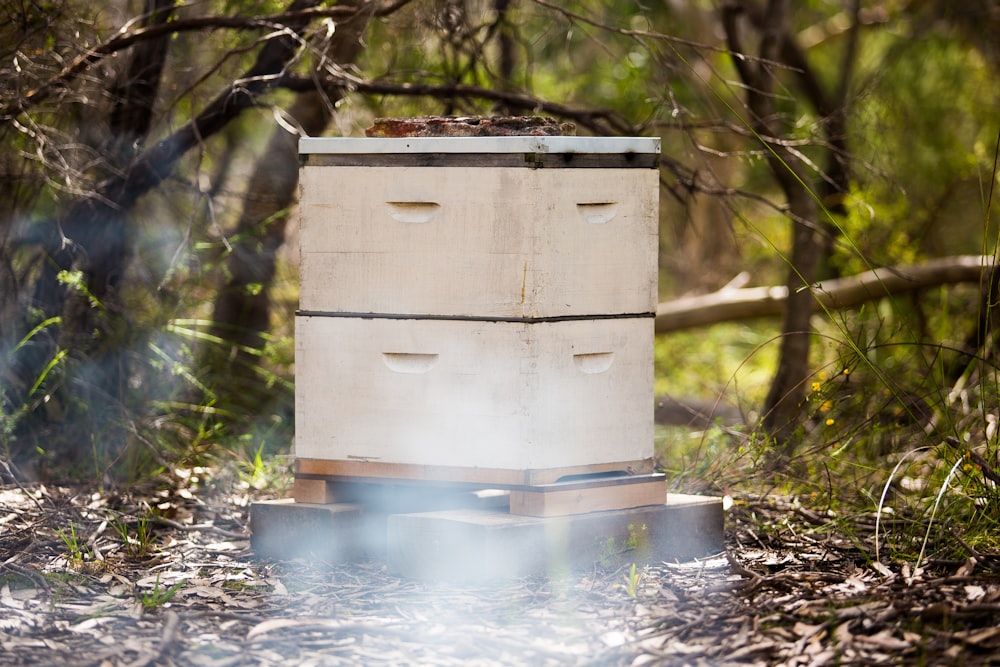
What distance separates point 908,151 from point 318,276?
248 inches

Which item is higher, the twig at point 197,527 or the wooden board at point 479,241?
the wooden board at point 479,241

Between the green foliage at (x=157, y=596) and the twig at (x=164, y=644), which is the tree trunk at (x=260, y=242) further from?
the twig at (x=164, y=644)

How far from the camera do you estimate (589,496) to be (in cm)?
302

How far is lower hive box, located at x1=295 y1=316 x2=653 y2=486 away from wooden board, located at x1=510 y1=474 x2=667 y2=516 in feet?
0.11

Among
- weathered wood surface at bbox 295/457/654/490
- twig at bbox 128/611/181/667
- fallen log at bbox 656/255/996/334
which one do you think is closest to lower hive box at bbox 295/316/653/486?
weathered wood surface at bbox 295/457/654/490

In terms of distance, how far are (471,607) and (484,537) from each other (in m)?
0.19

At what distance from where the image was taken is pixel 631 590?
2.75 meters

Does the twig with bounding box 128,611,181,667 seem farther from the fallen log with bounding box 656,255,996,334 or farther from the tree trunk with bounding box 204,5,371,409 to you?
the fallen log with bounding box 656,255,996,334

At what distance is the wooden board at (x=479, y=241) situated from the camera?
2922 millimetres

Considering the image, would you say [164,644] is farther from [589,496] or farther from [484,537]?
[589,496]

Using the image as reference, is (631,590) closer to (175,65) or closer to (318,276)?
(318,276)

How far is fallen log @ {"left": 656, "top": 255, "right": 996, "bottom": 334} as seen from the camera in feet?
18.3

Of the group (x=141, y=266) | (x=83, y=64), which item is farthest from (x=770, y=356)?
(x=83, y=64)

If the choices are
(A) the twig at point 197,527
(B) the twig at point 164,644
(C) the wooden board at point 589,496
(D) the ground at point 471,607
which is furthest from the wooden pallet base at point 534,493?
(B) the twig at point 164,644
